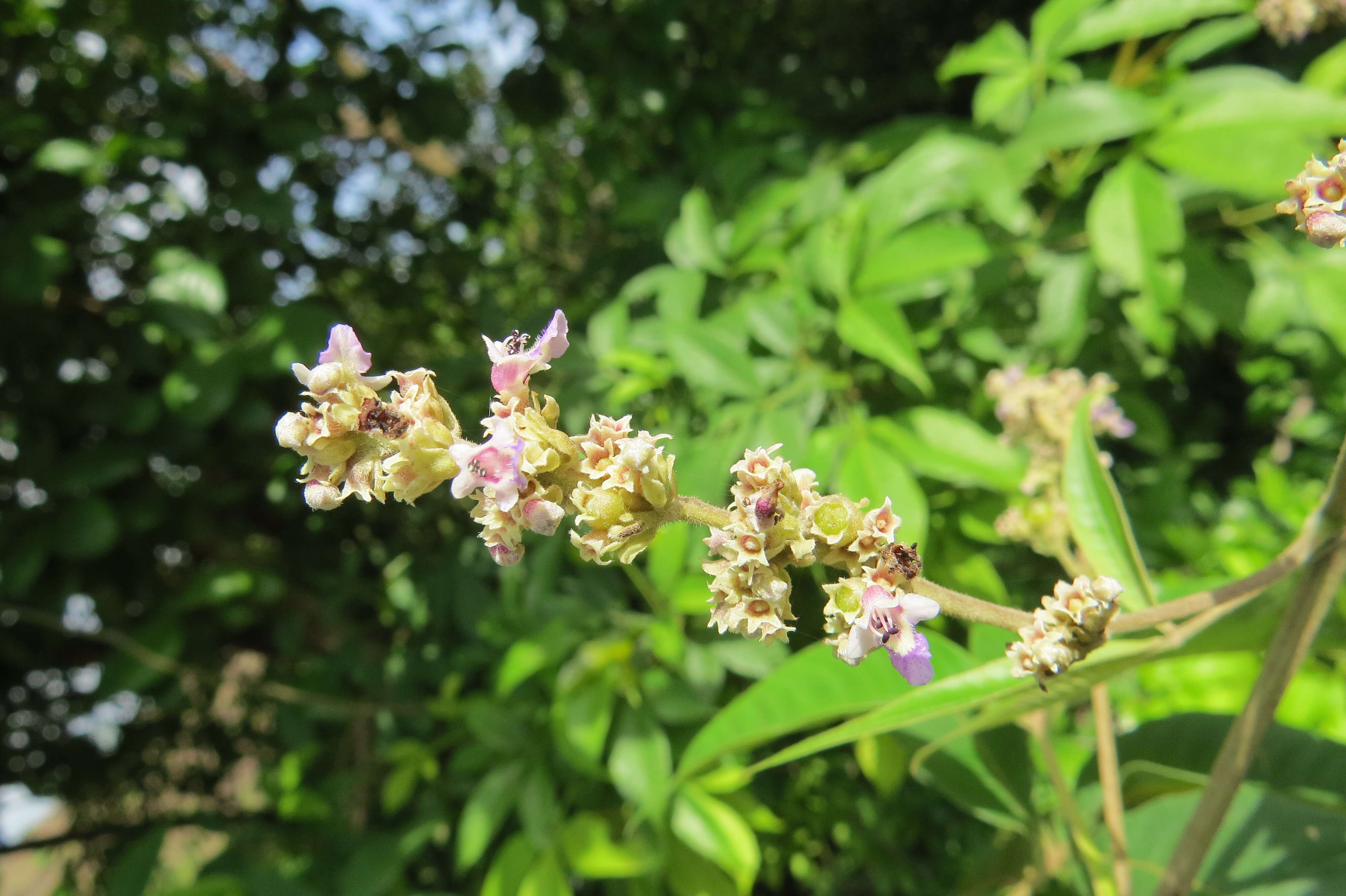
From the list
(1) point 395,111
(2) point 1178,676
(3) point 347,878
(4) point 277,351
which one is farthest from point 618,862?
(1) point 395,111

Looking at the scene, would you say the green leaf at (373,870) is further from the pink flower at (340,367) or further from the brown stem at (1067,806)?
the pink flower at (340,367)

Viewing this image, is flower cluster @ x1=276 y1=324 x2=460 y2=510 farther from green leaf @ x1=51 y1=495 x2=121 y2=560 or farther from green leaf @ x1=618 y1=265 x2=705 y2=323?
green leaf @ x1=51 y1=495 x2=121 y2=560

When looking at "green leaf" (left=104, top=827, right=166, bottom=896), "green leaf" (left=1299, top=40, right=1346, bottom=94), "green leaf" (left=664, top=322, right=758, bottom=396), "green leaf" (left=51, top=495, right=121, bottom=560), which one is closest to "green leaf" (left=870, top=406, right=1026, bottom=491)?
"green leaf" (left=664, top=322, right=758, bottom=396)

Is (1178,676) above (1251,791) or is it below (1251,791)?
below

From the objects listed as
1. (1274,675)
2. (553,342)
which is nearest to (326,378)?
(553,342)

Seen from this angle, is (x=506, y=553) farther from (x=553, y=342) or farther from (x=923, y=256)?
(x=923, y=256)

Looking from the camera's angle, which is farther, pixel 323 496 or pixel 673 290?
pixel 673 290

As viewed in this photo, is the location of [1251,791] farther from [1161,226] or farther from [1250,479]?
[1250,479]
